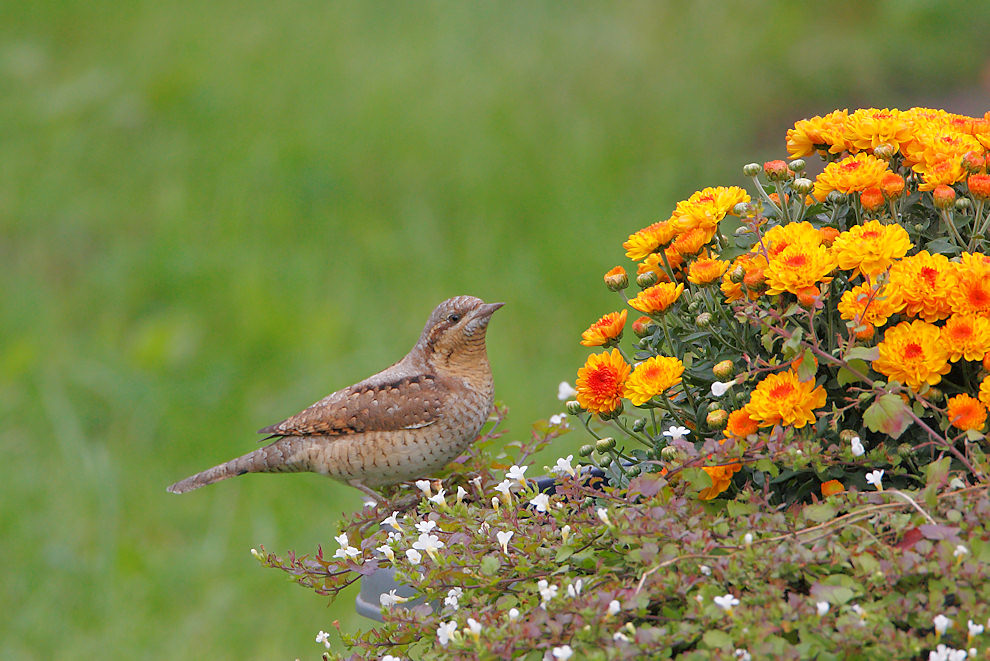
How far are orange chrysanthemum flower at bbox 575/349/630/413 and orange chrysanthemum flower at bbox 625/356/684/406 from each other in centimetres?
10

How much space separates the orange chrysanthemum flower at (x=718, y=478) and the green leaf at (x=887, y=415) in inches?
9.2

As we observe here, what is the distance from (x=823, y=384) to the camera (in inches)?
81.7

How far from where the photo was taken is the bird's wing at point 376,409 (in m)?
2.74

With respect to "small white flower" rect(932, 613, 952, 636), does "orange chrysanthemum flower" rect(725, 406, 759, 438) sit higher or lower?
higher

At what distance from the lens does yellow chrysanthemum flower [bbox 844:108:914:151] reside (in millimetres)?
2182

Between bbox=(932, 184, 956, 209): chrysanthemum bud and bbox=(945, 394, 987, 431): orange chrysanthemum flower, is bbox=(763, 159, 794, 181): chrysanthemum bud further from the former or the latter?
bbox=(945, 394, 987, 431): orange chrysanthemum flower

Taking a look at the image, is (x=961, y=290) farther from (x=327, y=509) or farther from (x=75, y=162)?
(x=75, y=162)

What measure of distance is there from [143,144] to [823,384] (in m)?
5.66

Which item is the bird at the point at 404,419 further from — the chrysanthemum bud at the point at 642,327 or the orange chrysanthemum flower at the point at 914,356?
the orange chrysanthemum flower at the point at 914,356

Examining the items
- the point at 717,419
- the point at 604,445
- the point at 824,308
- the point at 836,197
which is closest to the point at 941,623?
the point at 717,419

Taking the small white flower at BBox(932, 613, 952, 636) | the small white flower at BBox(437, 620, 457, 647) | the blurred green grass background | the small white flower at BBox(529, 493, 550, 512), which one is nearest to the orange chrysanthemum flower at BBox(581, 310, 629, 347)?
the small white flower at BBox(529, 493, 550, 512)

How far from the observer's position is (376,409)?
2.80 m

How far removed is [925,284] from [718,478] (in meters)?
0.49

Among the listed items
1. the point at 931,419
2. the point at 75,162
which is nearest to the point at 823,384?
the point at 931,419
